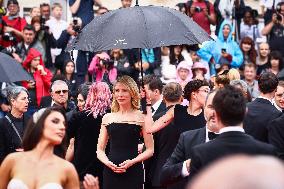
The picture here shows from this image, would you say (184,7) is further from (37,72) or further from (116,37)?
(116,37)

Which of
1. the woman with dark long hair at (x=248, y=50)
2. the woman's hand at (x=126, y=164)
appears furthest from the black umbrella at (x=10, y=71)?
the woman with dark long hair at (x=248, y=50)

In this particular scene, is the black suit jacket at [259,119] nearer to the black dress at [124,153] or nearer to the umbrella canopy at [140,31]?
the umbrella canopy at [140,31]

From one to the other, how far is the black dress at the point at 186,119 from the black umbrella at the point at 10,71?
2648 millimetres

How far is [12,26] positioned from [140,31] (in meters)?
8.07

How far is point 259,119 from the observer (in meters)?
8.02

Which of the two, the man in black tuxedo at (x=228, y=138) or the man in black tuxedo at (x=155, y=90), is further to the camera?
the man in black tuxedo at (x=155, y=90)

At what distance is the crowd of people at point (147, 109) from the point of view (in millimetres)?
4844

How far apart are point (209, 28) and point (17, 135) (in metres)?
8.78

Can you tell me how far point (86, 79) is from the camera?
15570 mm

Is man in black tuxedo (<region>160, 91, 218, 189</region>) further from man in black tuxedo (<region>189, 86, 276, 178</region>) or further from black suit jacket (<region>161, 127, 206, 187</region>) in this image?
man in black tuxedo (<region>189, 86, 276, 178</region>)

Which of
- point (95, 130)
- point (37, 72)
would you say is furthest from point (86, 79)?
point (95, 130)

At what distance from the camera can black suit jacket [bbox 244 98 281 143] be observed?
26.1 ft

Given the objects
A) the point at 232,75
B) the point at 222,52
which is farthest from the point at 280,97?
the point at 222,52

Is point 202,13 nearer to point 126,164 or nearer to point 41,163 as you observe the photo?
point 126,164
